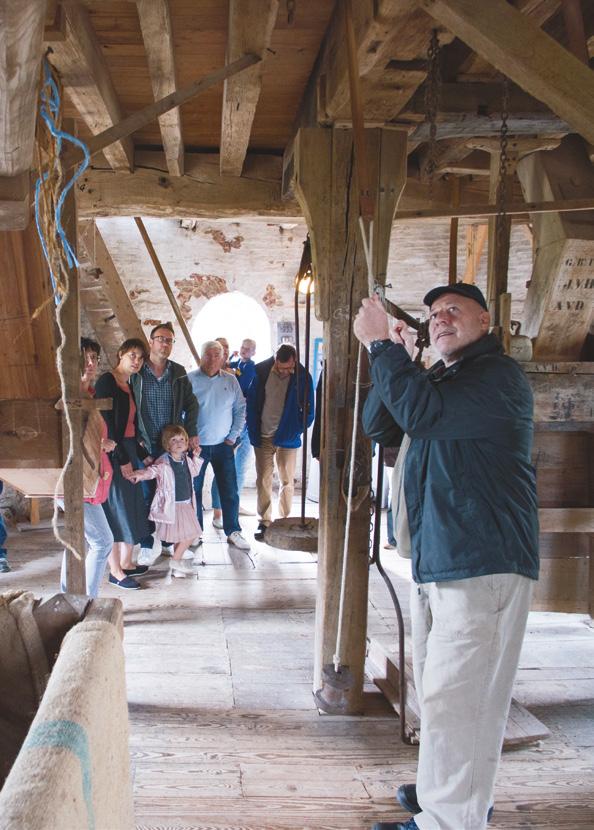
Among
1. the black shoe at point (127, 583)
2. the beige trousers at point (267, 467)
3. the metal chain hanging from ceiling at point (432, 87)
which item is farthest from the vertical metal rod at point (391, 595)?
the beige trousers at point (267, 467)

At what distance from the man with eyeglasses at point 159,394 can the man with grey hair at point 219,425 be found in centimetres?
60

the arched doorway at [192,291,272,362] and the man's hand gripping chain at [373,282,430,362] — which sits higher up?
the arched doorway at [192,291,272,362]

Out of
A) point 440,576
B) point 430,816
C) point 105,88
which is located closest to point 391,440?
point 440,576

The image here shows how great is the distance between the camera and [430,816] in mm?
2074

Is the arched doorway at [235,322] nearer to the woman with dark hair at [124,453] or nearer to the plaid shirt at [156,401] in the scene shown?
the plaid shirt at [156,401]

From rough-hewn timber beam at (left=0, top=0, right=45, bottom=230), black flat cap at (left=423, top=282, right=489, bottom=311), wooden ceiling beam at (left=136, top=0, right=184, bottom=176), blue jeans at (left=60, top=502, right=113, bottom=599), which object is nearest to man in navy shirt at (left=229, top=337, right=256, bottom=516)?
blue jeans at (left=60, top=502, right=113, bottom=599)

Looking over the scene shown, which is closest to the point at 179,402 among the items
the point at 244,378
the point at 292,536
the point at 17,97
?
the point at 244,378

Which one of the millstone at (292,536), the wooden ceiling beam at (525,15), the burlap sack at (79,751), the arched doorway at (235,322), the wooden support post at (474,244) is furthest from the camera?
the arched doorway at (235,322)

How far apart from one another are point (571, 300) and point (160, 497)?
9.72 ft

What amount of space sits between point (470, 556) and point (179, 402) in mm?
3233

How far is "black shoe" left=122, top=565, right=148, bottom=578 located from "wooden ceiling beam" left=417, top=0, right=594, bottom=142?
13.6 feet

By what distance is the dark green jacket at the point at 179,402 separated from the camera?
4.73 metres

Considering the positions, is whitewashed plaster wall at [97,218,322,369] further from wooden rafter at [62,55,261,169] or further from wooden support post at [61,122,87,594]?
wooden rafter at [62,55,261,169]

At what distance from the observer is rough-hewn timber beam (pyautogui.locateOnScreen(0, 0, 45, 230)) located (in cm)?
111
